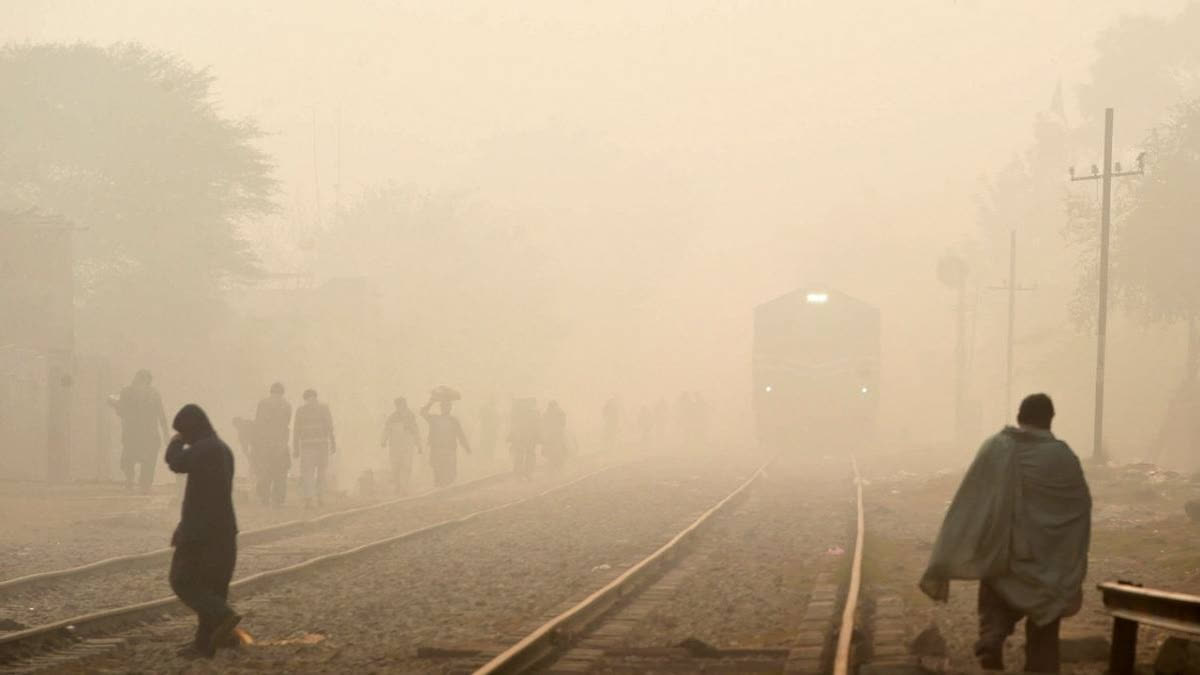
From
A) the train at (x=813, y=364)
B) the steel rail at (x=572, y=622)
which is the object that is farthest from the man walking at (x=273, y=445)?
the train at (x=813, y=364)

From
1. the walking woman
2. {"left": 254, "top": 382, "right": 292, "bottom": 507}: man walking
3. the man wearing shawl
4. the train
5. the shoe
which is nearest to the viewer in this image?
the man wearing shawl

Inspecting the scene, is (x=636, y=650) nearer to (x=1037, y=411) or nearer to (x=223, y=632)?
(x=223, y=632)

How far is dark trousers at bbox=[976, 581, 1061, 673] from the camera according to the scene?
8.90m

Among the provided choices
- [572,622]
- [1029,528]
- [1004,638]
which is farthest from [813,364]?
[1029,528]

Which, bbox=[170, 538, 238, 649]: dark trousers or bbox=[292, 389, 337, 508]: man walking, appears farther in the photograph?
bbox=[292, 389, 337, 508]: man walking

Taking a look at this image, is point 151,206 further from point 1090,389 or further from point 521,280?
point 1090,389

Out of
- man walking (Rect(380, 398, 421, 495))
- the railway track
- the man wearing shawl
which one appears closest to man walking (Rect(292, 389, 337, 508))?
man walking (Rect(380, 398, 421, 495))

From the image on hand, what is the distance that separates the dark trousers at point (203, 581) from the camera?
10.4m

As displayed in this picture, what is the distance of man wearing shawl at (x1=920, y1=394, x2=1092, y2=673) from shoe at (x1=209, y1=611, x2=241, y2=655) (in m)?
4.63

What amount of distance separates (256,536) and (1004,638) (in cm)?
1216

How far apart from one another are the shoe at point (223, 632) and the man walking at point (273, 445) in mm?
13761

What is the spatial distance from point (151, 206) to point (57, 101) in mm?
4775

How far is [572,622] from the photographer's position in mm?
11508

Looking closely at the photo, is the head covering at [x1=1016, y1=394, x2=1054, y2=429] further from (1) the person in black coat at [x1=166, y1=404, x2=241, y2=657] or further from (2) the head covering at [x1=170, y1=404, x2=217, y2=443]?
(2) the head covering at [x1=170, y1=404, x2=217, y2=443]
